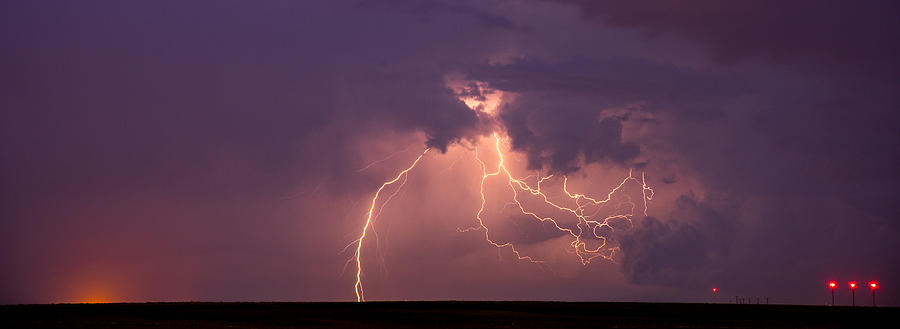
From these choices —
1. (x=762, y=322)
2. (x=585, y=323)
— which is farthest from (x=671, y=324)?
(x=762, y=322)

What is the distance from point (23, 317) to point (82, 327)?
9758 millimetres

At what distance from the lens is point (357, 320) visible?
50.7m

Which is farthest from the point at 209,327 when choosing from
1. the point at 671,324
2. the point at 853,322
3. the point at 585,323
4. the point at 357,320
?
the point at 853,322

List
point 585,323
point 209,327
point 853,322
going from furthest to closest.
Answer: point 853,322 → point 585,323 → point 209,327

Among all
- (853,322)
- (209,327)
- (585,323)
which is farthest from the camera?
(853,322)

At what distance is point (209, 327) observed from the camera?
41438 mm

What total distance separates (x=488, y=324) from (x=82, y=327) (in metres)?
20.2

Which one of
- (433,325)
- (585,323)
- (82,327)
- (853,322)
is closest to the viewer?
(82,327)

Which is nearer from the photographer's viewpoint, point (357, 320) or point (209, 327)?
point (209, 327)

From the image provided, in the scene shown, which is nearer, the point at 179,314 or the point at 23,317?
the point at 23,317

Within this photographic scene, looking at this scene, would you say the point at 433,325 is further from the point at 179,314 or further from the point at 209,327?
the point at 179,314

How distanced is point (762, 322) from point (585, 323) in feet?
38.4

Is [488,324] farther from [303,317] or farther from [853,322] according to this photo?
[853,322]

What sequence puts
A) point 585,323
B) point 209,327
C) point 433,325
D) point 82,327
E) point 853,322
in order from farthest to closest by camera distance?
point 853,322
point 585,323
point 433,325
point 209,327
point 82,327
